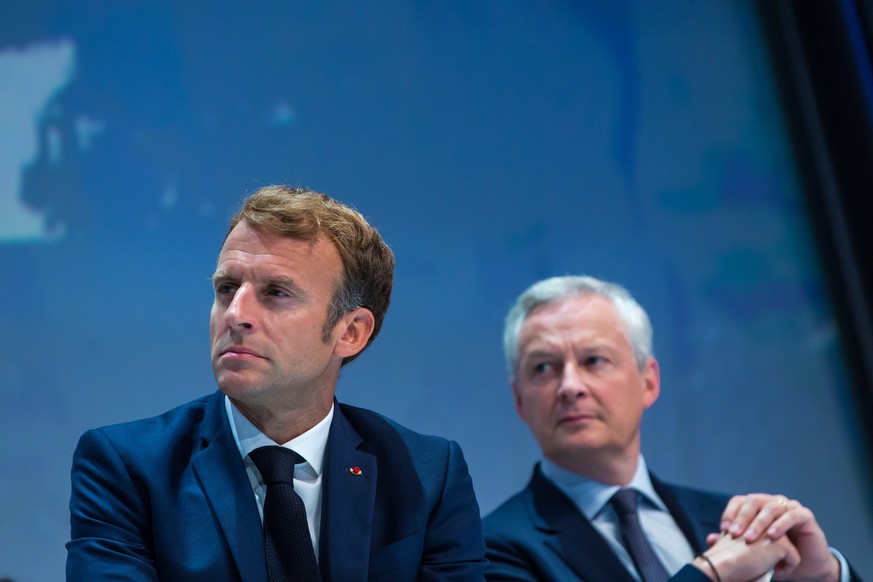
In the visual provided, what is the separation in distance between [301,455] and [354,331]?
34 cm

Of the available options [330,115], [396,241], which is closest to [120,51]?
[330,115]

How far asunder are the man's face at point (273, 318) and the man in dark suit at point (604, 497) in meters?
0.86

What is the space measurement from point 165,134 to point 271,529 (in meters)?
1.62

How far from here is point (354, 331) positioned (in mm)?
2268

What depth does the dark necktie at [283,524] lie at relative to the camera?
1895mm

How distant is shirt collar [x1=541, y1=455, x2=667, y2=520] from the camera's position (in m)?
2.81

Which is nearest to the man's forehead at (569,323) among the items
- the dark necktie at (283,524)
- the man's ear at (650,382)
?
the man's ear at (650,382)

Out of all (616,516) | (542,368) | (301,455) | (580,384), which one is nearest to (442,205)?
(542,368)

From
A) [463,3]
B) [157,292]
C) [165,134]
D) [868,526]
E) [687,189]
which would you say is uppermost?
[463,3]

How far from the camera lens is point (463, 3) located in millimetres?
3797

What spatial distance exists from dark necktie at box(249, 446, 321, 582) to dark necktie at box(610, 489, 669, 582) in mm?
1090

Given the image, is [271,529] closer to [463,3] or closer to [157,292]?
[157,292]

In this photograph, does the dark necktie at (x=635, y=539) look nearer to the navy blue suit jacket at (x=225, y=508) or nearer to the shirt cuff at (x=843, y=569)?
the shirt cuff at (x=843, y=569)

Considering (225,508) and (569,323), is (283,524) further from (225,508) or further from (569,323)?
(569,323)
